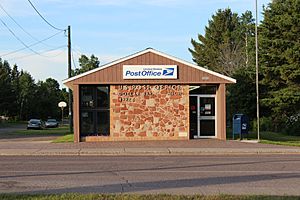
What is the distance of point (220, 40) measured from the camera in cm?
8612

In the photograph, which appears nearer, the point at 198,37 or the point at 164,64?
the point at 164,64

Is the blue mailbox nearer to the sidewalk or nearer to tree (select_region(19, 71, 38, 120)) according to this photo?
the sidewalk

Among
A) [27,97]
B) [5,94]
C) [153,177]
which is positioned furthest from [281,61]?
[27,97]

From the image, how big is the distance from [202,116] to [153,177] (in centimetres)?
1754

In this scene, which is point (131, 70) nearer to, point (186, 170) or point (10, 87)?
point (186, 170)

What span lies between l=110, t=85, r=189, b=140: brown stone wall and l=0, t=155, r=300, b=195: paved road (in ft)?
35.4

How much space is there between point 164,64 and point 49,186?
717 inches

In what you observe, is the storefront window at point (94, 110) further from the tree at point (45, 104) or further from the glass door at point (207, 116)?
the tree at point (45, 104)

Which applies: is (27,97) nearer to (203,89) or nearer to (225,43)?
(225,43)

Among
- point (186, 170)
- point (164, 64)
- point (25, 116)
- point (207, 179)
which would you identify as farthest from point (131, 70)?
→ point (25, 116)

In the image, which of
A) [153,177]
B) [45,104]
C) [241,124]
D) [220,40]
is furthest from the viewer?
[45,104]

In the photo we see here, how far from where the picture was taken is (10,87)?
310 ft

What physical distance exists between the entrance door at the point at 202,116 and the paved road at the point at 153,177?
40.0 feet

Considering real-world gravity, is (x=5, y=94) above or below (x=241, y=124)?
above
